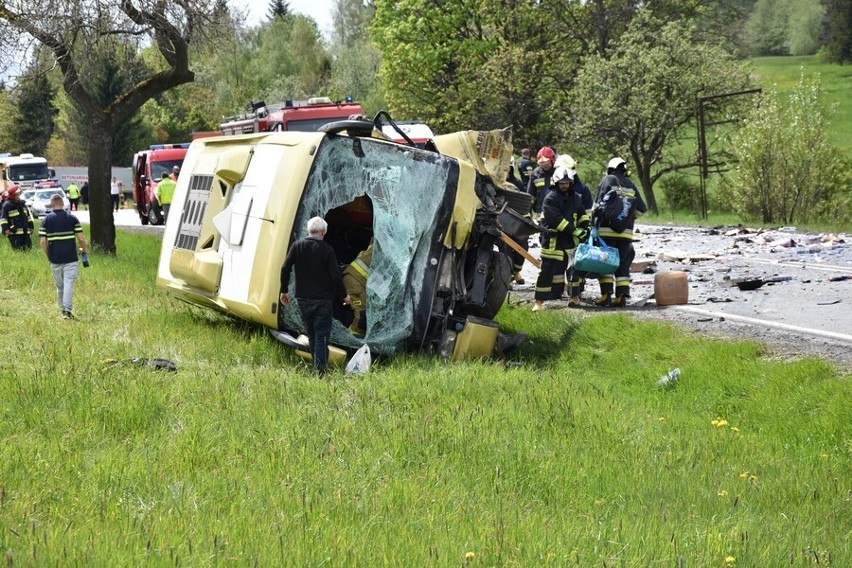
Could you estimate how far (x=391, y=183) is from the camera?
1102 centimetres

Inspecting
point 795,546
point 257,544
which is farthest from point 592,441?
point 257,544

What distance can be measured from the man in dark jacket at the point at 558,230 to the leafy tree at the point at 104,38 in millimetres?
9820

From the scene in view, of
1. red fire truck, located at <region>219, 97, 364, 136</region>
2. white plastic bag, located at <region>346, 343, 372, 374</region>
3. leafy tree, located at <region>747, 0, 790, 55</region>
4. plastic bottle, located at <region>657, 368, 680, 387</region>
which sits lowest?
plastic bottle, located at <region>657, 368, 680, 387</region>

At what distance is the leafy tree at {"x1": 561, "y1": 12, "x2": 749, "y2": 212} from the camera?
3769 cm

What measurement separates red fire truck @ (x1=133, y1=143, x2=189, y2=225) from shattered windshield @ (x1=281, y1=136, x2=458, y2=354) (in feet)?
76.4

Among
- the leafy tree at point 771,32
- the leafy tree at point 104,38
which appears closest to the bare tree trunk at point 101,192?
the leafy tree at point 104,38

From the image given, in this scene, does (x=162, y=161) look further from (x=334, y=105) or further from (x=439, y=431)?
(x=439, y=431)

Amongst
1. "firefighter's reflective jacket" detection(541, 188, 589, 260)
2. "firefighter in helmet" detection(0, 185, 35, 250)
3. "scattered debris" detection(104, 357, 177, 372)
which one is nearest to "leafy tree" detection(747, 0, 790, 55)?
"firefighter in helmet" detection(0, 185, 35, 250)

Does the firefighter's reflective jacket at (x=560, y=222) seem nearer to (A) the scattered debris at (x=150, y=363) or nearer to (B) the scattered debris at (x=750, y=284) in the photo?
(B) the scattered debris at (x=750, y=284)

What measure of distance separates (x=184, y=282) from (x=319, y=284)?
288 cm

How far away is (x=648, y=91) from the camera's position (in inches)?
1484

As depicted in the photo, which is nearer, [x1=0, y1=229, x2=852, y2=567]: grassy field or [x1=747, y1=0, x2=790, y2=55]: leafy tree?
[x1=0, y1=229, x2=852, y2=567]: grassy field

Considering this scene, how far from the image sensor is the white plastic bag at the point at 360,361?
34.3 ft

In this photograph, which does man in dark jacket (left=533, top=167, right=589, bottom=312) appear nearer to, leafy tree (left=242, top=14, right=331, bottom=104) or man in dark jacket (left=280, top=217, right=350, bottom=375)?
man in dark jacket (left=280, top=217, right=350, bottom=375)
